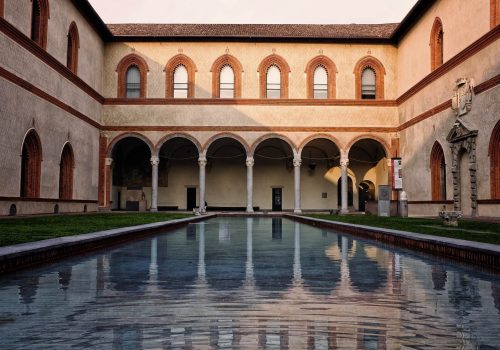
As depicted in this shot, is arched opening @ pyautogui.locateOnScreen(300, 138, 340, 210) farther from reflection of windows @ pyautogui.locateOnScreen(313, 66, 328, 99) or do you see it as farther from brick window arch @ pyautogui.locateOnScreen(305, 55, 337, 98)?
brick window arch @ pyautogui.locateOnScreen(305, 55, 337, 98)

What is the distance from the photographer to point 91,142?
85.2 feet

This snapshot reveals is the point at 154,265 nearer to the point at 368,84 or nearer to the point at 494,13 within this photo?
the point at 494,13

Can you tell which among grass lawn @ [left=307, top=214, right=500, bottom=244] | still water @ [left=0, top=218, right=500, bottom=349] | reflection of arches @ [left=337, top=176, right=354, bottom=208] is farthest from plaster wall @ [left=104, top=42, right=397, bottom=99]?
still water @ [left=0, top=218, right=500, bottom=349]

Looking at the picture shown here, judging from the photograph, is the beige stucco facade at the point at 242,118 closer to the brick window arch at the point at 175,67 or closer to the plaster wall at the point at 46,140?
the plaster wall at the point at 46,140

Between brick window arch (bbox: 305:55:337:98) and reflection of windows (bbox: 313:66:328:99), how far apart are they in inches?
6.1

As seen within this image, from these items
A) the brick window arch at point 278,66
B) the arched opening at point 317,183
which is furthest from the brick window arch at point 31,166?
the arched opening at point 317,183

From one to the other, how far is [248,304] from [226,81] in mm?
25004

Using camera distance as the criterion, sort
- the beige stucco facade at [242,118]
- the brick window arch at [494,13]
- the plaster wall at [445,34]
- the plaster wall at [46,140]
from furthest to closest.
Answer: the plaster wall at [445,34], the beige stucco facade at [242,118], the brick window arch at [494,13], the plaster wall at [46,140]

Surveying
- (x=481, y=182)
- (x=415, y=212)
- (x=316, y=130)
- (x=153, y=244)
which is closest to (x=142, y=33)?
(x=316, y=130)

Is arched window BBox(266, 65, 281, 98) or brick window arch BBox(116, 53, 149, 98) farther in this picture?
arched window BBox(266, 65, 281, 98)

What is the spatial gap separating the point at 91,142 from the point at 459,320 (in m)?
24.5

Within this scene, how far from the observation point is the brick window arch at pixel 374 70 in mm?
27812

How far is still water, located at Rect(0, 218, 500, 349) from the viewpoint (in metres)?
2.76

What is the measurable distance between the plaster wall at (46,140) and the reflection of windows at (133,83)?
2824 millimetres
